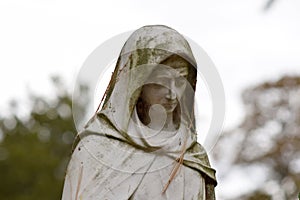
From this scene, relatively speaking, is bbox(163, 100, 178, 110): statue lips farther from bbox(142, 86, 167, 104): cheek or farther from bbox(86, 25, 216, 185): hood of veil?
bbox(86, 25, 216, 185): hood of veil

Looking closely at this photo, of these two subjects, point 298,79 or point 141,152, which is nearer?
point 141,152

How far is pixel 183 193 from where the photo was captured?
6.80m

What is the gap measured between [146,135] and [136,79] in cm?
44

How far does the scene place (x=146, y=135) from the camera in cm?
690

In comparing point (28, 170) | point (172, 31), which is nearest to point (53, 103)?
point (28, 170)

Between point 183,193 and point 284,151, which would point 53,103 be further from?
point 183,193

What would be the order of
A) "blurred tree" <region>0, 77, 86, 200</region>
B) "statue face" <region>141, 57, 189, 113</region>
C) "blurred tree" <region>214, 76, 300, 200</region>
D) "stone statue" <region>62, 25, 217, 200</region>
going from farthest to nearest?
"blurred tree" <region>0, 77, 86, 200</region> < "blurred tree" <region>214, 76, 300, 200</region> < "statue face" <region>141, 57, 189, 113</region> < "stone statue" <region>62, 25, 217, 200</region>

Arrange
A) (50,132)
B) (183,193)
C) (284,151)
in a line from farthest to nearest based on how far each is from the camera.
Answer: (50,132) → (284,151) → (183,193)

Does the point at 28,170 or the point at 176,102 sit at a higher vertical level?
the point at 176,102

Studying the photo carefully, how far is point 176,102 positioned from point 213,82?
1.10 feet

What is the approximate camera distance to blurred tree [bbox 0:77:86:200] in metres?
34.8

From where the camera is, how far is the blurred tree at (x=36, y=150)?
114ft

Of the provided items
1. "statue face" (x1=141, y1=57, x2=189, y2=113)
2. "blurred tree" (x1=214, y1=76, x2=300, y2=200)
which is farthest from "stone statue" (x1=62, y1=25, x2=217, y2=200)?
"blurred tree" (x1=214, y1=76, x2=300, y2=200)

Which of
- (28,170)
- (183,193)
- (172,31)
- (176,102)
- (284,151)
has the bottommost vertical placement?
(28,170)
